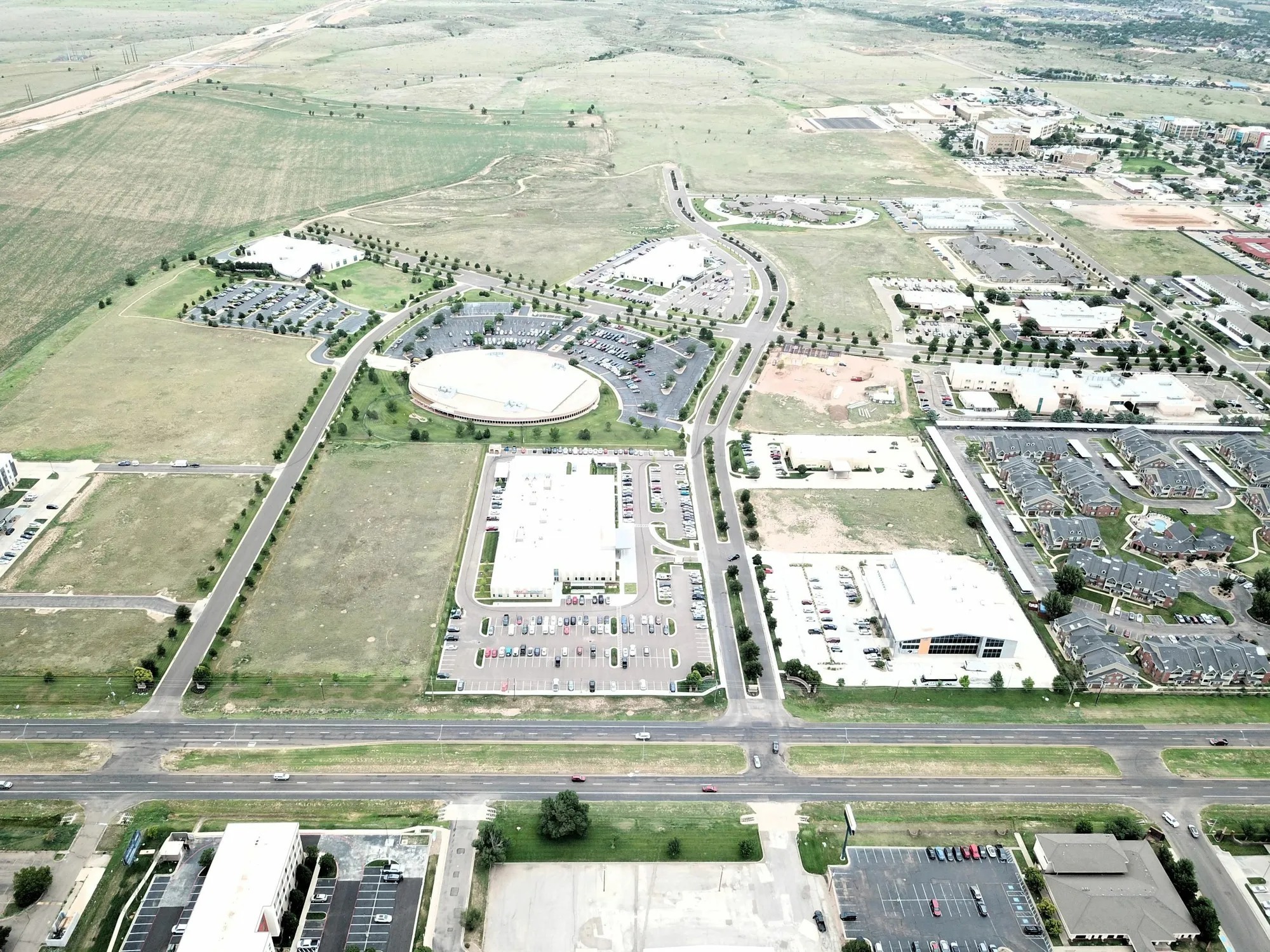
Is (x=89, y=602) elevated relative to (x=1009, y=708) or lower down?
elevated

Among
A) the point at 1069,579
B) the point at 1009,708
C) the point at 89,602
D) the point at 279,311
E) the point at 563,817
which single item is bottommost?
the point at 1009,708

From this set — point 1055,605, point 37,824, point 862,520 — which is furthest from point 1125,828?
point 37,824

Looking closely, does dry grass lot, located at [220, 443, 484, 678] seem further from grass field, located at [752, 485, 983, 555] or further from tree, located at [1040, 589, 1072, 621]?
tree, located at [1040, 589, 1072, 621]

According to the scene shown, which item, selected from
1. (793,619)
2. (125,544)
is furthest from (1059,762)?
(125,544)

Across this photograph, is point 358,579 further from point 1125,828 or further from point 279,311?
point 279,311

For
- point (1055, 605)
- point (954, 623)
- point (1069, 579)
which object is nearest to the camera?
point (954, 623)

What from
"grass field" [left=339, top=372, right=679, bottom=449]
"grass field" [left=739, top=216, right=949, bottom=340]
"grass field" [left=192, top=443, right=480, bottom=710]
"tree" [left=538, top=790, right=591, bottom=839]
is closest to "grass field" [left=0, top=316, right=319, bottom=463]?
"grass field" [left=339, top=372, right=679, bottom=449]

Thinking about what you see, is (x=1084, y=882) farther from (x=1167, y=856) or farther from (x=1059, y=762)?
(x=1059, y=762)
